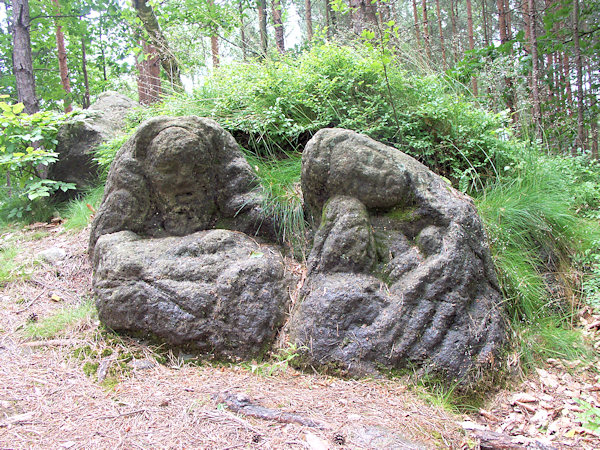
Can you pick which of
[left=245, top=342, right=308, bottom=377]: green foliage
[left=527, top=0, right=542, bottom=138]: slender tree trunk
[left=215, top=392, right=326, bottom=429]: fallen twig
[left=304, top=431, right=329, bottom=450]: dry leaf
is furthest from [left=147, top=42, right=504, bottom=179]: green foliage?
[left=304, top=431, right=329, bottom=450]: dry leaf

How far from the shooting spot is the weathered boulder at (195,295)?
2.91m

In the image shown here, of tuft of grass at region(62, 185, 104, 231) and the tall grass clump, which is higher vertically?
tuft of grass at region(62, 185, 104, 231)

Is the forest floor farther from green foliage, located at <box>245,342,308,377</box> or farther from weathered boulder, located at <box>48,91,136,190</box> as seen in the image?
weathered boulder, located at <box>48,91,136,190</box>

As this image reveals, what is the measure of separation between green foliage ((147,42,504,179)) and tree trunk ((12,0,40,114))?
11.1ft

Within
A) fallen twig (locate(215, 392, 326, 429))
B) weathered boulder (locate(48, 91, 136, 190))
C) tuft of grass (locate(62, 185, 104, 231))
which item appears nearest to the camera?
fallen twig (locate(215, 392, 326, 429))

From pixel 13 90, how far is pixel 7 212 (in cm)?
722

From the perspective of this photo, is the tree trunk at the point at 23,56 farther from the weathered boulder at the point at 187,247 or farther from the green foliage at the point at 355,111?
the weathered boulder at the point at 187,247

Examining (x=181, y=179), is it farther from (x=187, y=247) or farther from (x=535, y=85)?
(x=535, y=85)

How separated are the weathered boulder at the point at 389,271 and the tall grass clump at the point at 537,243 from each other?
47cm

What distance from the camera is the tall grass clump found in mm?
3136

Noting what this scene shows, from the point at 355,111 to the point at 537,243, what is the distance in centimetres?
221

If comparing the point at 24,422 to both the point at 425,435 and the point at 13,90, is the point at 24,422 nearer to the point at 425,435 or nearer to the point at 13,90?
the point at 425,435

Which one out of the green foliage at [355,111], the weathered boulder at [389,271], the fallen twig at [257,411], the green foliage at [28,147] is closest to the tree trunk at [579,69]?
the green foliage at [355,111]

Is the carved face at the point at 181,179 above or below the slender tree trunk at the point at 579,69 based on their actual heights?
below
